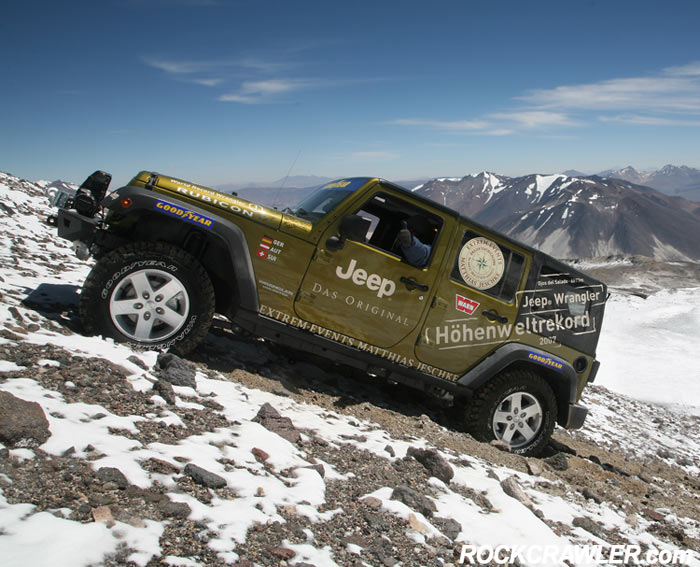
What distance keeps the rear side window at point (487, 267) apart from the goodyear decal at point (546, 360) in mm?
642

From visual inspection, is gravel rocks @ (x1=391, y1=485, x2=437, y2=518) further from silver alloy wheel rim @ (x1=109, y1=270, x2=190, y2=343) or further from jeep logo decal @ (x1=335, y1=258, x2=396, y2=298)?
silver alloy wheel rim @ (x1=109, y1=270, x2=190, y2=343)

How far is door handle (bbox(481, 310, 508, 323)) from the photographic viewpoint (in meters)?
5.29

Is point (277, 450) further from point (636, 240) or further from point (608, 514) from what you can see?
point (636, 240)

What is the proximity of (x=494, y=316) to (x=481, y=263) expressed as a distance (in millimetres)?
595

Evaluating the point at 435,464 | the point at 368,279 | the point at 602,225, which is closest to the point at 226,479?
the point at 435,464

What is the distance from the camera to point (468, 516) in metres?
3.33

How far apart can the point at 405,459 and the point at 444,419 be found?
83.2 inches

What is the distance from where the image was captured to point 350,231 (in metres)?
4.52

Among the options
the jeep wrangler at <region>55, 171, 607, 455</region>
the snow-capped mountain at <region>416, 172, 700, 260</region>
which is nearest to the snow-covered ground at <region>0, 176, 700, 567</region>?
the jeep wrangler at <region>55, 171, 607, 455</region>

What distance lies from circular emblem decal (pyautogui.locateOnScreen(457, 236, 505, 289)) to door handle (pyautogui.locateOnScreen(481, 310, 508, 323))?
0.27m

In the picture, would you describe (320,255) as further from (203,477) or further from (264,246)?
(203,477)

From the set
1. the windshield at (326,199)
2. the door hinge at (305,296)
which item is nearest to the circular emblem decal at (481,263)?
the windshield at (326,199)

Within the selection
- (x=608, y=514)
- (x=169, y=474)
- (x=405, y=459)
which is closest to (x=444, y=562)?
(x=405, y=459)

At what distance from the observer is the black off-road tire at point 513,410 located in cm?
537
